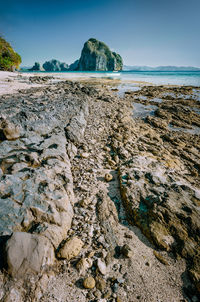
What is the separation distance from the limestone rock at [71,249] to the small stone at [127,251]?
82cm

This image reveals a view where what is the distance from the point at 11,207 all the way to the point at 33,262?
3.52 ft

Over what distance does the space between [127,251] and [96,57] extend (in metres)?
166

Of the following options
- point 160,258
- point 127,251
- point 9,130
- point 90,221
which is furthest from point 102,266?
point 9,130

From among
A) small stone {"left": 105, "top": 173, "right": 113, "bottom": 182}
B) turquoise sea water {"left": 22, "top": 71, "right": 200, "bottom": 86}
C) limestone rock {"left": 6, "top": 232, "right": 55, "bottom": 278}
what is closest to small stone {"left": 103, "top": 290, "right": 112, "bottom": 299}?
limestone rock {"left": 6, "top": 232, "right": 55, "bottom": 278}

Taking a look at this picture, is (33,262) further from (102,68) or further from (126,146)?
(102,68)

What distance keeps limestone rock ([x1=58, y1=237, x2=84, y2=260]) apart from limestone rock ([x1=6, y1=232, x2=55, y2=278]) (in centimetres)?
18

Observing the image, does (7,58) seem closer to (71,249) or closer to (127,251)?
(71,249)

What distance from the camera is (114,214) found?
11.6 feet

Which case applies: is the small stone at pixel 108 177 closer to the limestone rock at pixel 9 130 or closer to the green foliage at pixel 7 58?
the limestone rock at pixel 9 130

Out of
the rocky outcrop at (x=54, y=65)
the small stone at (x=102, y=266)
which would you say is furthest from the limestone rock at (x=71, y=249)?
the rocky outcrop at (x=54, y=65)

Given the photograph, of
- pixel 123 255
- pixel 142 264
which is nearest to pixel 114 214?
pixel 123 255

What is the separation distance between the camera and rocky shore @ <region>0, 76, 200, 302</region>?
88.4 inches

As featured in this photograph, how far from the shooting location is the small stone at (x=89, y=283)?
2270mm

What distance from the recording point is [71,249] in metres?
2.64
